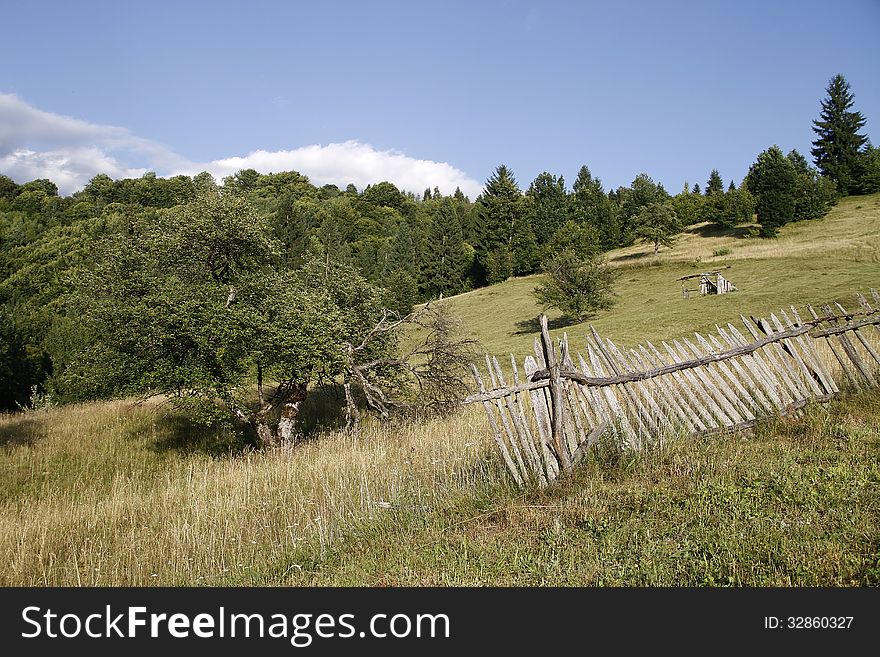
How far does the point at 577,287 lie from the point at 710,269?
11.4 m

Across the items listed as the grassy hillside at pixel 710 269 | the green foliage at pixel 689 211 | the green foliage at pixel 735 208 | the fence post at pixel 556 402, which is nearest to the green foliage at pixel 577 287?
the grassy hillside at pixel 710 269

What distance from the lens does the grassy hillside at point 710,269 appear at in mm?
23656

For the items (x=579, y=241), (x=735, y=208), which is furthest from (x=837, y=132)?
(x=579, y=241)

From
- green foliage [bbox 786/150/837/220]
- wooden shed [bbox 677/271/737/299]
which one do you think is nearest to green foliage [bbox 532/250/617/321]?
wooden shed [bbox 677/271/737/299]

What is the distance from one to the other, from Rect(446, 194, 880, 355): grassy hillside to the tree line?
2897 mm

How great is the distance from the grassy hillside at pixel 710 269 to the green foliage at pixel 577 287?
111 centimetres

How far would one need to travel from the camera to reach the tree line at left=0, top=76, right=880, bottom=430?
1154cm

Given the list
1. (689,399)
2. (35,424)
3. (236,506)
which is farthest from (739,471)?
(35,424)

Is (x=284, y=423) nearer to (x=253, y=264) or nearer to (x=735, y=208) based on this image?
(x=253, y=264)

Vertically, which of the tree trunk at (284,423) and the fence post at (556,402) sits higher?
the fence post at (556,402)

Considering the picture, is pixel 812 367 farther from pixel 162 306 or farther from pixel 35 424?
pixel 35 424

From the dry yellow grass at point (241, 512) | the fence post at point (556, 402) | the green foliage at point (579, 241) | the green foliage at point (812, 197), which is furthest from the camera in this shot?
the green foliage at point (812, 197)

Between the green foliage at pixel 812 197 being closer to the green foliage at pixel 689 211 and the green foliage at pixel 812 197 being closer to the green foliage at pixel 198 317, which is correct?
the green foliage at pixel 689 211

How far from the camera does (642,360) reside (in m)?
7.13
